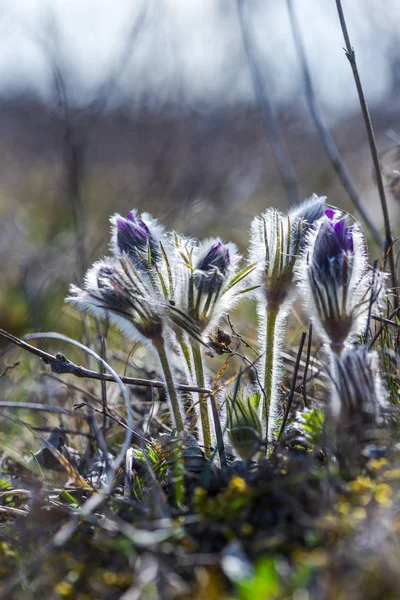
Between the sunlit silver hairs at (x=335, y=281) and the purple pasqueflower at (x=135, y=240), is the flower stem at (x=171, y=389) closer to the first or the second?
the purple pasqueflower at (x=135, y=240)

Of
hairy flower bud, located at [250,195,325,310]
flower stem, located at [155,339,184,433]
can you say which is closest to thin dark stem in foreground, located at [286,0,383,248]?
hairy flower bud, located at [250,195,325,310]

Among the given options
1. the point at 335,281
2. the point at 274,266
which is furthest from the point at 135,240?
the point at 335,281

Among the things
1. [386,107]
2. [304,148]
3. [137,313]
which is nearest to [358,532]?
[137,313]

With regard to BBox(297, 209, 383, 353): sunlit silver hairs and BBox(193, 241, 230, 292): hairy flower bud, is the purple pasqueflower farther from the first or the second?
BBox(297, 209, 383, 353): sunlit silver hairs

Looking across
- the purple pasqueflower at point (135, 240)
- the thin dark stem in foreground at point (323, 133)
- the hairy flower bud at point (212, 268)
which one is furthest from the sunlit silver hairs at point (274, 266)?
the thin dark stem in foreground at point (323, 133)

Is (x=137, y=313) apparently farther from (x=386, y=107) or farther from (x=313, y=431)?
(x=386, y=107)
